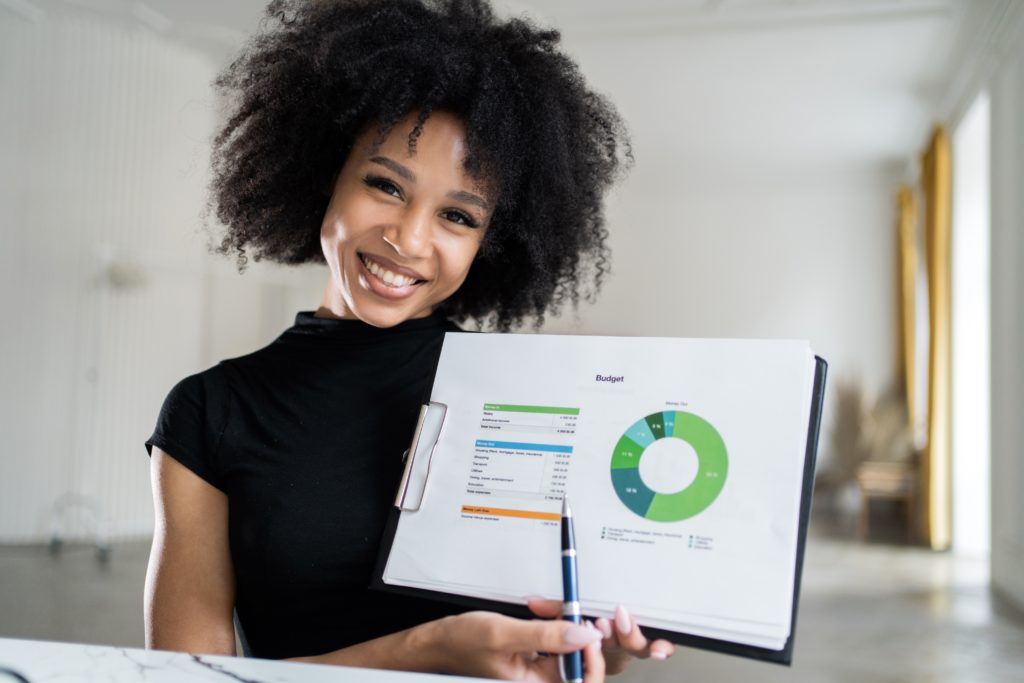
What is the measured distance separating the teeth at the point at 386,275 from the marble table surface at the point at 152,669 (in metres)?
0.50

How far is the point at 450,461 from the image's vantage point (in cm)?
86

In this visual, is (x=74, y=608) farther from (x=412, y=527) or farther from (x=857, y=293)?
(x=857, y=293)

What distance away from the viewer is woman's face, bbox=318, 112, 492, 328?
0.97m

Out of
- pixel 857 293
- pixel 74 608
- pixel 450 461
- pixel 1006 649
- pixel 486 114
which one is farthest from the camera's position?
pixel 857 293

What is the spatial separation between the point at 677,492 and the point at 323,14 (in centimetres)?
77

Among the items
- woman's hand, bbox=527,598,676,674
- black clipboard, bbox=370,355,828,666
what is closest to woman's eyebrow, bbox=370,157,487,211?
black clipboard, bbox=370,355,828,666

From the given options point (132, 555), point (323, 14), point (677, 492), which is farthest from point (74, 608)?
point (677, 492)

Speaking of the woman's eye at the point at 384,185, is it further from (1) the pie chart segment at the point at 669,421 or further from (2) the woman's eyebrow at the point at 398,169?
(1) the pie chart segment at the point at 669,421

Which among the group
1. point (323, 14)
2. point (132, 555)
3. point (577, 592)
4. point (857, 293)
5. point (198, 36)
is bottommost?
point (132, 555)

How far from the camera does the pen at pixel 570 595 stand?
28.0 inches

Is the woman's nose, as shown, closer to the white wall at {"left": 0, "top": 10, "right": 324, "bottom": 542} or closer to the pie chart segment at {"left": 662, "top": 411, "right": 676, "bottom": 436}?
the pie chart segment at {"left": 662, "top": 411, "right": 676, "bottom": 436}

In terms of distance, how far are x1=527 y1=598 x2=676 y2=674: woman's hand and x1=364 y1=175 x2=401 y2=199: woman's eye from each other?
0.48 m

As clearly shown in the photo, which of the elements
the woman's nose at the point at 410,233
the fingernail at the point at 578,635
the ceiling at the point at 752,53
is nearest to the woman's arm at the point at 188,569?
the woman's nose at the point at 410,233

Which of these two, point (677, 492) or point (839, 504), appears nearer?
point (677, 492)
